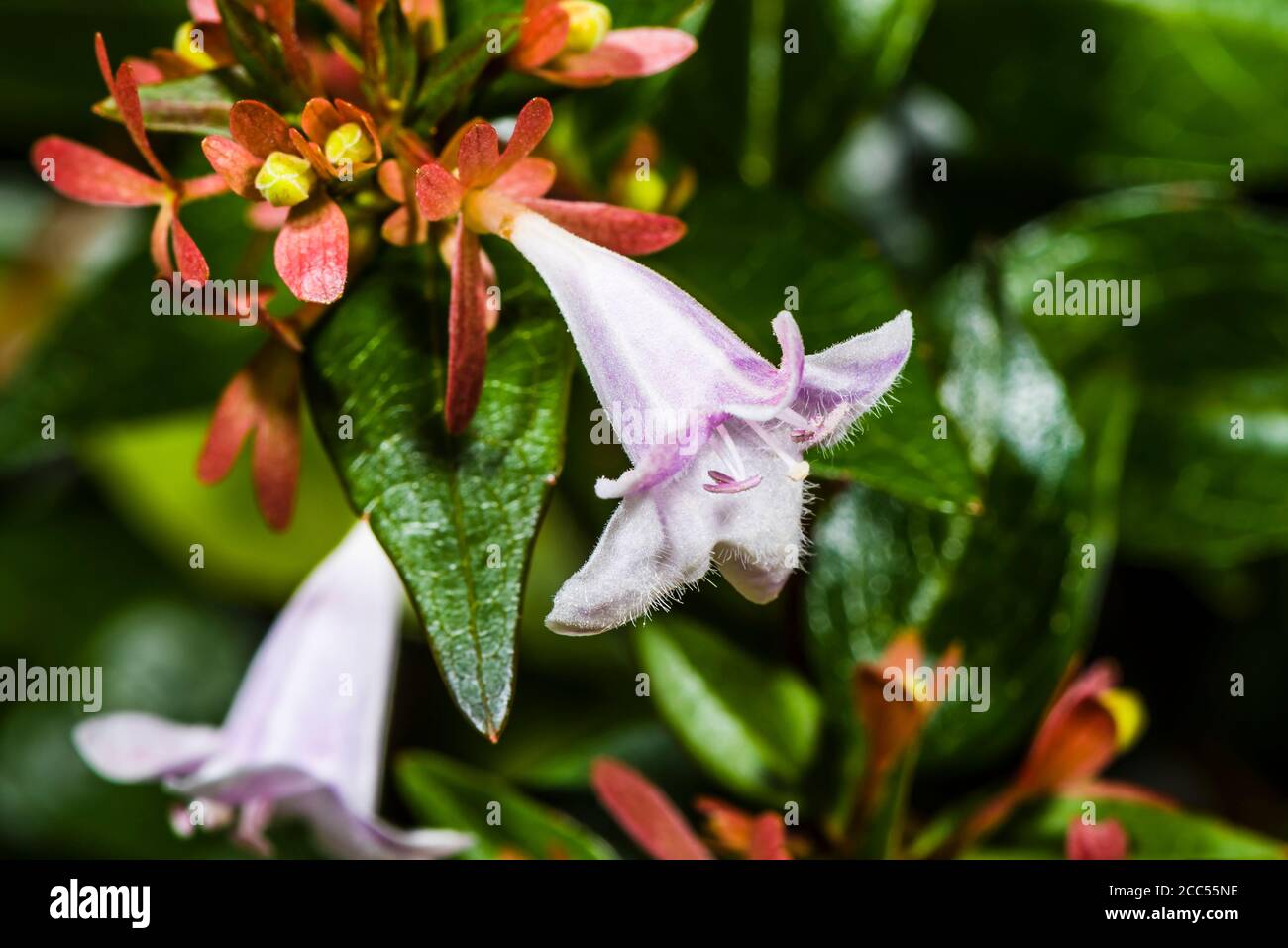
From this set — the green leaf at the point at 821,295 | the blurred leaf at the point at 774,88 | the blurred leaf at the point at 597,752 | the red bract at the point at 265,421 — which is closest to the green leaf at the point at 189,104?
the red bract at the point at 265,421

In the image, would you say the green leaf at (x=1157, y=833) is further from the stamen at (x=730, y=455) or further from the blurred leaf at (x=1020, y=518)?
the stamen at (x=730, y=455)

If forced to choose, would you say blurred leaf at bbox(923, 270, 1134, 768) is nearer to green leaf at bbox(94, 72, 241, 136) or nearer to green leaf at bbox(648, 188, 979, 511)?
green leaf at bbox(648, 188, 979, 511)

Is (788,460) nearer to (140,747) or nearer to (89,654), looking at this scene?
(140,747)

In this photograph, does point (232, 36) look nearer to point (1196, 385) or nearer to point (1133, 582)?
point (1196, 385)

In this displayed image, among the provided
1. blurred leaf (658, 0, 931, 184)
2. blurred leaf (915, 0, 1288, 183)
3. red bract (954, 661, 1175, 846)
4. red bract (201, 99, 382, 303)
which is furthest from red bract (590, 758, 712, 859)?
blurred leaf (915, 0, 1288, 183)

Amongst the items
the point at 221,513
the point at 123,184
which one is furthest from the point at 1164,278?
the point at 221,513
